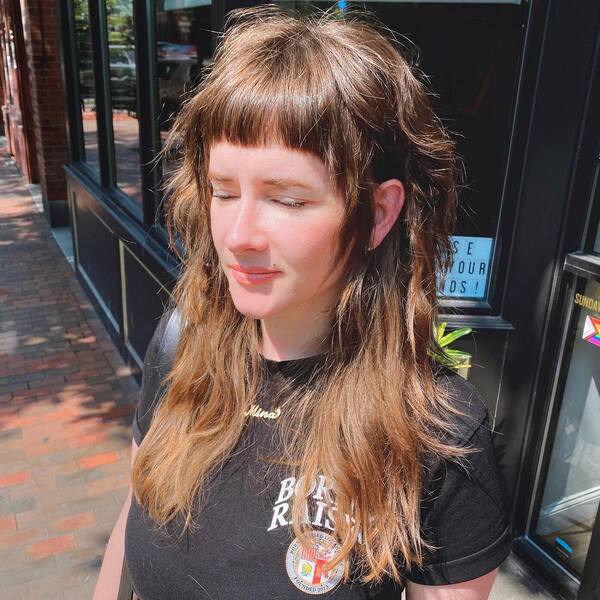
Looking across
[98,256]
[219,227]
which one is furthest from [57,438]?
[219,227]

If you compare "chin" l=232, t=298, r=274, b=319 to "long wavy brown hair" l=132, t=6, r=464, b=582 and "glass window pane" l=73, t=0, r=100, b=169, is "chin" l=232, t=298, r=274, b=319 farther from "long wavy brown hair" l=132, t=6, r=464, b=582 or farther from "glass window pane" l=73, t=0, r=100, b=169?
"glass window pane" l=73, t=0, r=100, b=169

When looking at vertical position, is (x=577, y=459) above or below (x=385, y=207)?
below

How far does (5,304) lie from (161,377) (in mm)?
5503

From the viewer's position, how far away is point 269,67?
105 centimetres

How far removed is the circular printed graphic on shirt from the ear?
512 mm

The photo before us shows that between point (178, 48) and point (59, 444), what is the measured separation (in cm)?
251

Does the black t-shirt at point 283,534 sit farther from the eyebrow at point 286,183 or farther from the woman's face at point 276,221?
the eyebrow at point 286,183

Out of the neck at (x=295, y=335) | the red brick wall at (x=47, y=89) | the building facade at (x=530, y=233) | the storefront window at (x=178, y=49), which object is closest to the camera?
the neck at (x=295, y=335)

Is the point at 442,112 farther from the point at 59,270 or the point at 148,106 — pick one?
the point at 59,270

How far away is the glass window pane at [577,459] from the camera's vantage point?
2750mm

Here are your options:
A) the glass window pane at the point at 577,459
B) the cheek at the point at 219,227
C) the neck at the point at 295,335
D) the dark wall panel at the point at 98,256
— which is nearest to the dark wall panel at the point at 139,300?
the dark wall panel at the point at 98,256

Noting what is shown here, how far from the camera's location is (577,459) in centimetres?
289

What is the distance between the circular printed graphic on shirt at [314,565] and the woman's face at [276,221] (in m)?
0.40

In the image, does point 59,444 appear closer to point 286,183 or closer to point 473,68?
point 473,68
